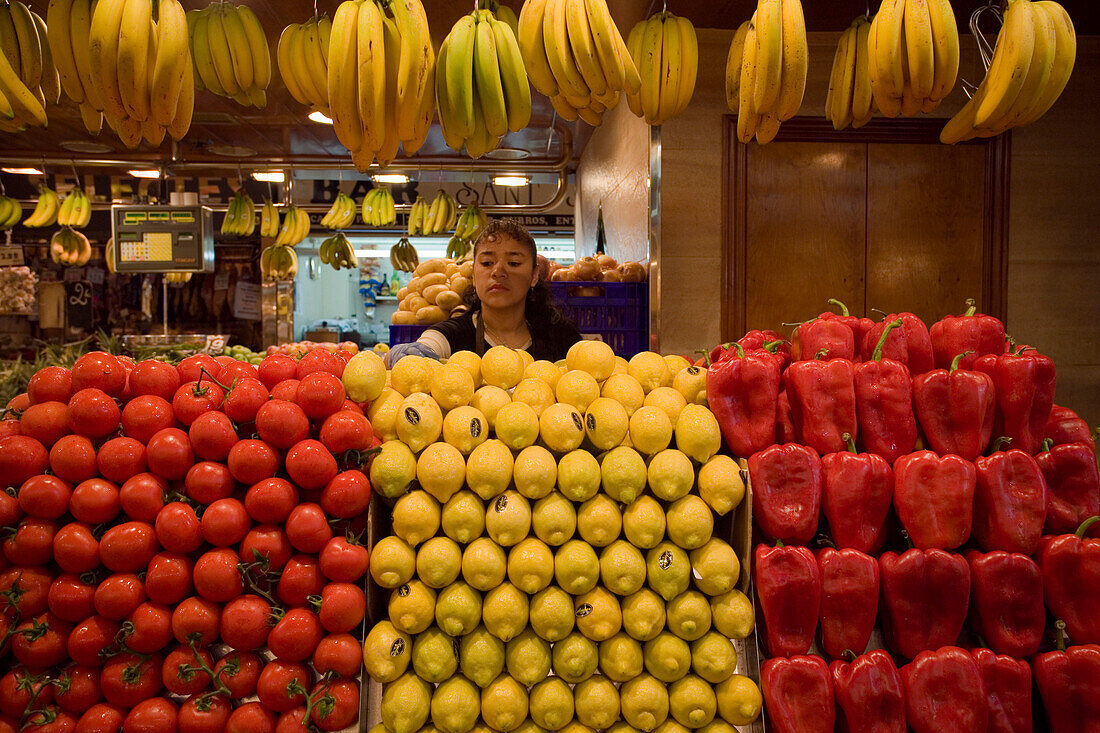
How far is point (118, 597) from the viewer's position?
1506 millimetres

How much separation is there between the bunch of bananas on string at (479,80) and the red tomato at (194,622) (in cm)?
143

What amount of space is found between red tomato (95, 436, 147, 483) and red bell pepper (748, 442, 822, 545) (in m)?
1.57

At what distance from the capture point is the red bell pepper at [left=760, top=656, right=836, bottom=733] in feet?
5.03

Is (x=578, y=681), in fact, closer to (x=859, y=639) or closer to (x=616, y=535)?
(x=616, y=535)

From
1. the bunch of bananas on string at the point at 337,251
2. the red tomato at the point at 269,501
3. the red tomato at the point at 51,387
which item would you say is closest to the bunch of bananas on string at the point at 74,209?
the bunch of bananas on string at the point at 337,251

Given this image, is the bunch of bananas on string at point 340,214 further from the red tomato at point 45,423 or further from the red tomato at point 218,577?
the red tomato at point 218,577

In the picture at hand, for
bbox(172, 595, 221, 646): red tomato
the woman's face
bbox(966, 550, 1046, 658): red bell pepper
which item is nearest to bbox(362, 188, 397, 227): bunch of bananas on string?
the woman's face

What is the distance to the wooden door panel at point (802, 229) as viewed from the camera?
12.6ft

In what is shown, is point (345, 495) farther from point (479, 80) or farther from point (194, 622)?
point (479, 80)

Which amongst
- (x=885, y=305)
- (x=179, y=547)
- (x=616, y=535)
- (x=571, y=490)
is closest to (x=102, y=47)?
(x=179, y=547)

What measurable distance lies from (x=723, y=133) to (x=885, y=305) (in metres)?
1.46

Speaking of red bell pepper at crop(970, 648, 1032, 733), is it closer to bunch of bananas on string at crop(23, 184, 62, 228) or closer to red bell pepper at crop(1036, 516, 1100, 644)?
red bell pepper at crop(1036, 516, 1100, 644)

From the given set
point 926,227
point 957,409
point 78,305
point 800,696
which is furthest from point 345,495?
point 78,305

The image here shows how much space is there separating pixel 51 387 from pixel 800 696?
209cm
